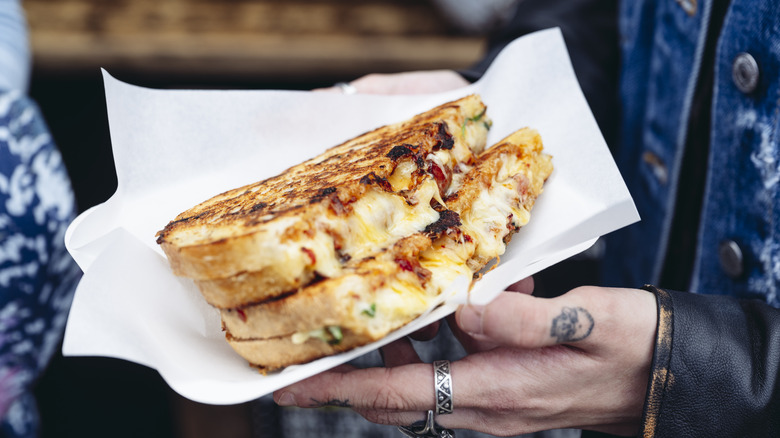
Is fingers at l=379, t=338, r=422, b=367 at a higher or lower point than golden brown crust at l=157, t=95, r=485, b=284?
lower

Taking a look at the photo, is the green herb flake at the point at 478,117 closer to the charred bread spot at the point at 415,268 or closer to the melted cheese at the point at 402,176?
the melted cheese at the point at 402,176

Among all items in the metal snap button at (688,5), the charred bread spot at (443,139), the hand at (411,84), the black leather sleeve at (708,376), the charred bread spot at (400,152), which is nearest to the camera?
the black leather sleeve at (708,376)

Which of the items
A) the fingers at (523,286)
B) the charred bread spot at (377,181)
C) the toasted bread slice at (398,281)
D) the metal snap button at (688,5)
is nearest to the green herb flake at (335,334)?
the toasted bread slice at (398,281)

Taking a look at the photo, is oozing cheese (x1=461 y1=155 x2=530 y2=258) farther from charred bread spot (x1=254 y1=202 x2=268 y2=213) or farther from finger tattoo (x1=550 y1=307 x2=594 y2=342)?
charred bread spot (x1=254 y1=202 x2=268 y2=213)

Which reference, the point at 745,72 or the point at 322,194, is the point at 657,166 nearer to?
the point at 745,72

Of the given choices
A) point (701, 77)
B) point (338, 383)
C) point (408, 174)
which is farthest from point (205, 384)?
point (701, 77)

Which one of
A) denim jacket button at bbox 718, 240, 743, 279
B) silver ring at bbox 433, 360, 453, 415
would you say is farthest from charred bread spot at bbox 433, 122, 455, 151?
denim jacket button at bbox 718, 240, 743, 279
